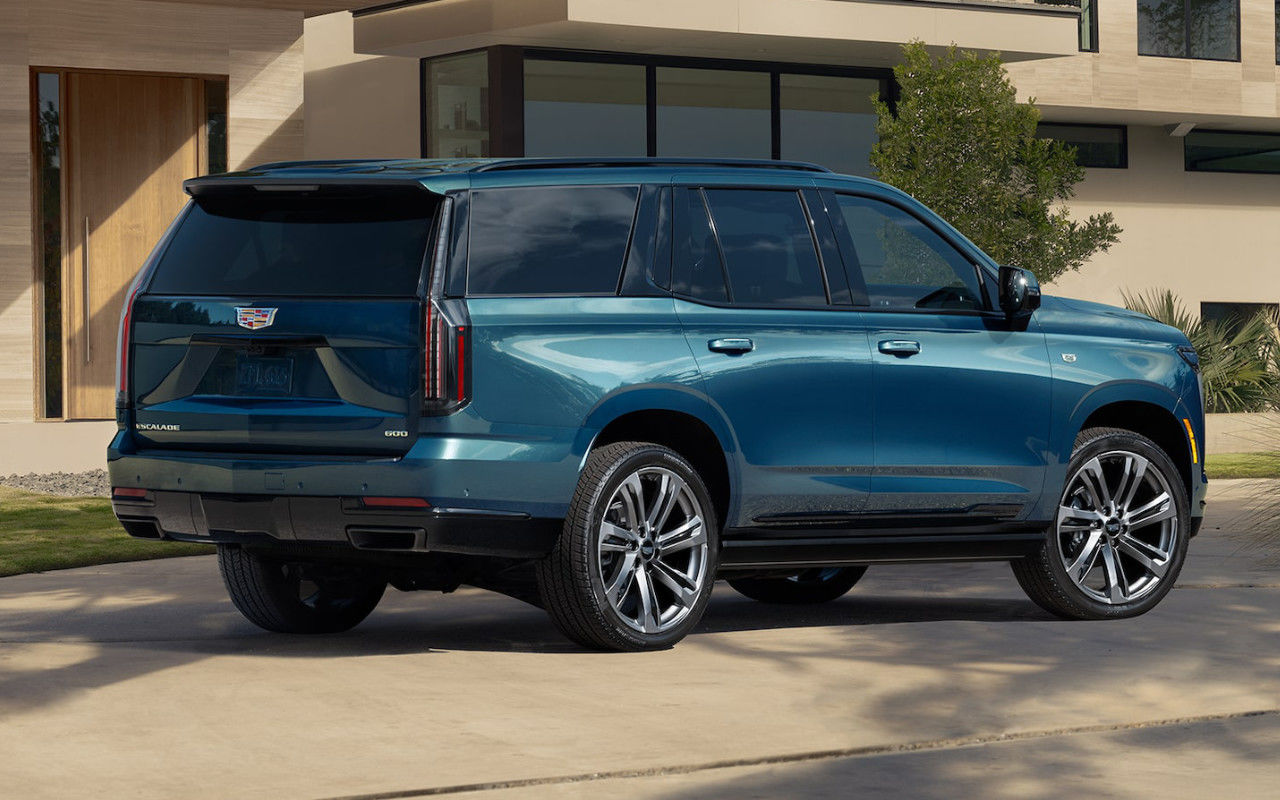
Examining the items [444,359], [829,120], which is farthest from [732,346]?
[829,120]

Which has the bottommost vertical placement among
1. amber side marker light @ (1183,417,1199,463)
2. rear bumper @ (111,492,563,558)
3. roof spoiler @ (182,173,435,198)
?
rear bumper @ (111,492,563,558)

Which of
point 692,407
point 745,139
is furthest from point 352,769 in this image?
point 745,139

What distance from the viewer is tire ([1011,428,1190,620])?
382 inches

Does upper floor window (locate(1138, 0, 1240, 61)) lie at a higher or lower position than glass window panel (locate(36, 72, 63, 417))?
higher

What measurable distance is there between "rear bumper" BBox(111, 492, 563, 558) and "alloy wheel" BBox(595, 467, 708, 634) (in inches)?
12.6

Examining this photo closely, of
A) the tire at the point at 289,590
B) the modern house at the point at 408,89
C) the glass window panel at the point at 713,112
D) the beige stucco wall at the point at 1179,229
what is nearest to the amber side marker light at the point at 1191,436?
the tire at the point at 289,590

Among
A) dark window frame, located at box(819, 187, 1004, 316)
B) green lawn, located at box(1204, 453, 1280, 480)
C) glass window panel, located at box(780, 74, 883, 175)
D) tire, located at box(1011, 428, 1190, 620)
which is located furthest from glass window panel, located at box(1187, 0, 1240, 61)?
dark window frame, located at box(819, 187, 1004, 316)

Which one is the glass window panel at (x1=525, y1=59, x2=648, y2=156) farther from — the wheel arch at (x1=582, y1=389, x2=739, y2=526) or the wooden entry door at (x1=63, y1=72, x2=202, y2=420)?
the wheel arch at (x1=582, y1=389, x2=739, y2=526)

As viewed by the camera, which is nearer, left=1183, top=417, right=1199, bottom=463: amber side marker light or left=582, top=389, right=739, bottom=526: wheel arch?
left=582, top=389, right=739, bottom=526: wheel arch

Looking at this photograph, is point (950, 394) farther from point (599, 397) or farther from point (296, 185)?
point (296, 185)

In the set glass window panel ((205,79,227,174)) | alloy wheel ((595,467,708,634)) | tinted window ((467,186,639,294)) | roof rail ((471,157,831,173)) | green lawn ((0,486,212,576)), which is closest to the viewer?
tinted window ((467,186,639,294))

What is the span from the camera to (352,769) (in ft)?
20.4

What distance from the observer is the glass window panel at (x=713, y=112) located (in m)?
26.9

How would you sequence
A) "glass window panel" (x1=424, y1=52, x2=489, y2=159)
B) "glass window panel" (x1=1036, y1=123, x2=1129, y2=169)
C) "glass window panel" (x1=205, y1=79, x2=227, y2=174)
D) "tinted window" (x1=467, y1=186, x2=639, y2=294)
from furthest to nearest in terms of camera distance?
"glass window panel" (x1=1036, y1=123, x2=1129, y2=169), "glass window panel" (x1=424, y1=52, x2=489, y2=159), "glass window panel" (x1=205, y1=79, x2=227, y2=174), "tinted window" (x1=467, y1=186, x2=639, y2=294)
